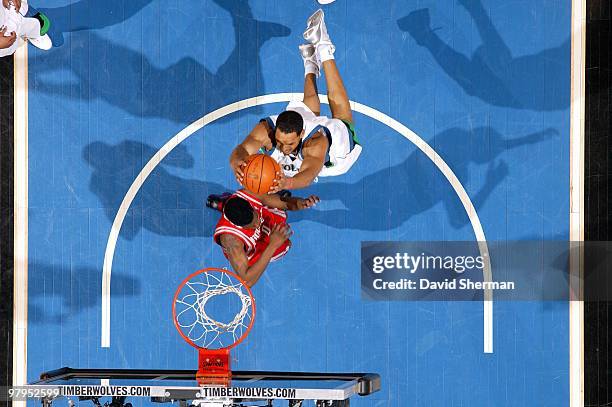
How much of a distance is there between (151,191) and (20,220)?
1582 millimetres

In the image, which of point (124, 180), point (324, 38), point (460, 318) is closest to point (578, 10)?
point (324, 38)

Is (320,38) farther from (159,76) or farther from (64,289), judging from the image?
(64,289)

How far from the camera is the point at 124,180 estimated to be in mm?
10641

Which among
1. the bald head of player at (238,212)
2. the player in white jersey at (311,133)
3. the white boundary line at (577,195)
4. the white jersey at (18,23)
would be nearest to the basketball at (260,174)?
the player in white jersey at (311,133)

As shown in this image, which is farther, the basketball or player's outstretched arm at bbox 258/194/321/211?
player's outstretched arm at bbox 258/194/321/211

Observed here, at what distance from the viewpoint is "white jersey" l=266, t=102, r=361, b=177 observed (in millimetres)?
9555

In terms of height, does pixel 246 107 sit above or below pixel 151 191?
above

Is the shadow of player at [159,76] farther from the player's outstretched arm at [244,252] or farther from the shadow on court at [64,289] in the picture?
the shadow on court at [64,289]

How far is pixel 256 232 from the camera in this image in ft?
31.7

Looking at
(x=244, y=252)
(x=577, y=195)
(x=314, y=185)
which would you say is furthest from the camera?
(x=314, y=185)

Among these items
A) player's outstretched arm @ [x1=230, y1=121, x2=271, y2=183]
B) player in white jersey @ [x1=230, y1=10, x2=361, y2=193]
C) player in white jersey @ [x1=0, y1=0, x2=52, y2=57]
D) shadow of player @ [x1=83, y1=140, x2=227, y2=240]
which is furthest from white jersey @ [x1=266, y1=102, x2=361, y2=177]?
player in white jersey @ [x1=0, y1=0, x2=52, y2=57]

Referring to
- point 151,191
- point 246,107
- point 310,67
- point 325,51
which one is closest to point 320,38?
point 325,51

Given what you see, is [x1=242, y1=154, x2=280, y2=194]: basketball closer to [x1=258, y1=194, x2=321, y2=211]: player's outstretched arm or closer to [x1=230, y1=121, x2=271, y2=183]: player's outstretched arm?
[x1=230, y1=121, x2=271, y2=183]: player's outstretched arm

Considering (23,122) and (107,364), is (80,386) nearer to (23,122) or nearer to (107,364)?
(107,364)
